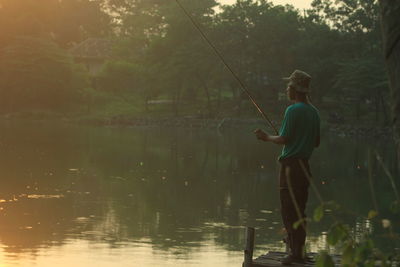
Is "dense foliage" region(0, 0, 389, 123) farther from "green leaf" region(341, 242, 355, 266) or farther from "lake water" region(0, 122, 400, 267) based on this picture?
"green leaf" region(341, 242, 355, 266)

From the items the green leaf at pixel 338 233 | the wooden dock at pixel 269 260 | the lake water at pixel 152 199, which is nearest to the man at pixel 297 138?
the wooden dock at pixel 269 260

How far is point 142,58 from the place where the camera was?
83.4m

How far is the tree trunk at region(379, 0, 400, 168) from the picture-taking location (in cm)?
432

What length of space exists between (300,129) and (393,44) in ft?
13.7

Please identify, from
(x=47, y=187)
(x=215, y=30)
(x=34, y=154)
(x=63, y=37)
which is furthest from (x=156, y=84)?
(x=47, y=187)

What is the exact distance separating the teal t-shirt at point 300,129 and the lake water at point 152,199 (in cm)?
92

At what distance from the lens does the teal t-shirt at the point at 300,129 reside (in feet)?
27.8

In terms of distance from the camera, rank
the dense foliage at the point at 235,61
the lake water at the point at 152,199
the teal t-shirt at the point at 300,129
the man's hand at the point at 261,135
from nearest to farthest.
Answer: the man's hand at the point at 261,135 → the teal t-shirt at the point at 300,129 → the lake water at the point at 152,199 → the dense foliage at the point at 235,61

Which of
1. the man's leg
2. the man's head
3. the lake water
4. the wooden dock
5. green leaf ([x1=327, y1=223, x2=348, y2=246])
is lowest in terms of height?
the lake water

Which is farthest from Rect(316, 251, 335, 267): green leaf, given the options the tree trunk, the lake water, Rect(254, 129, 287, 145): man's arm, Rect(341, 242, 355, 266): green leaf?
Rect(254, 129, 287, 145): man's arm

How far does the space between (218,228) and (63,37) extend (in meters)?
79.4

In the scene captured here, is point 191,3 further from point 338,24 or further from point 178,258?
point 178,258

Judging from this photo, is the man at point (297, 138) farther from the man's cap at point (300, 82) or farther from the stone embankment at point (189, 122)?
the stone embankment at point (189, 122)

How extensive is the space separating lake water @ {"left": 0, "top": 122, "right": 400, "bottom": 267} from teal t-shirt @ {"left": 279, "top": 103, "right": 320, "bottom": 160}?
3.03 ft
